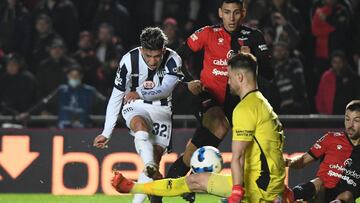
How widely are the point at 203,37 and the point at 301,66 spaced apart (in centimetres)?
500

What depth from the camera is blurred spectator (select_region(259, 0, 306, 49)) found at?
53.1 ft

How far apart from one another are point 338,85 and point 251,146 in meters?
6.62

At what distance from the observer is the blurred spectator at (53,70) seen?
16.1 m

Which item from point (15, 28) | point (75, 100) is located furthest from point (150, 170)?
point (15, 28)

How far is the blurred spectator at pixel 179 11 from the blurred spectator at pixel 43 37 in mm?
1617

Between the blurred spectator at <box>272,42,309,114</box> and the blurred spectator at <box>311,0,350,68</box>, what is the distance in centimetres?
78

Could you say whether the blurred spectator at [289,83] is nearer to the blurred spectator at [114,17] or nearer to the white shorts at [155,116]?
the blurred spectator at [114,17]

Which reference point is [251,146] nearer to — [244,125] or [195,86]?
[244,125]

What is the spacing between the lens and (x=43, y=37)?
16750 millimetres

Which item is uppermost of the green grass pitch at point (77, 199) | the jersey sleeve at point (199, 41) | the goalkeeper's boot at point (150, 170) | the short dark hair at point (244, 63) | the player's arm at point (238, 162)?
the jersey sleeve at point (199, 41)

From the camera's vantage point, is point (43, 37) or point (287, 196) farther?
point (43, 37)

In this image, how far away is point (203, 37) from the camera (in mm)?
11062

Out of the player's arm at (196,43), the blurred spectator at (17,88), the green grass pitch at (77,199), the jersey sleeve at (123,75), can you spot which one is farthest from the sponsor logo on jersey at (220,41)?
the blurred spectator at (17,88)

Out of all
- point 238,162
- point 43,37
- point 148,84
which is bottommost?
point 238,162
